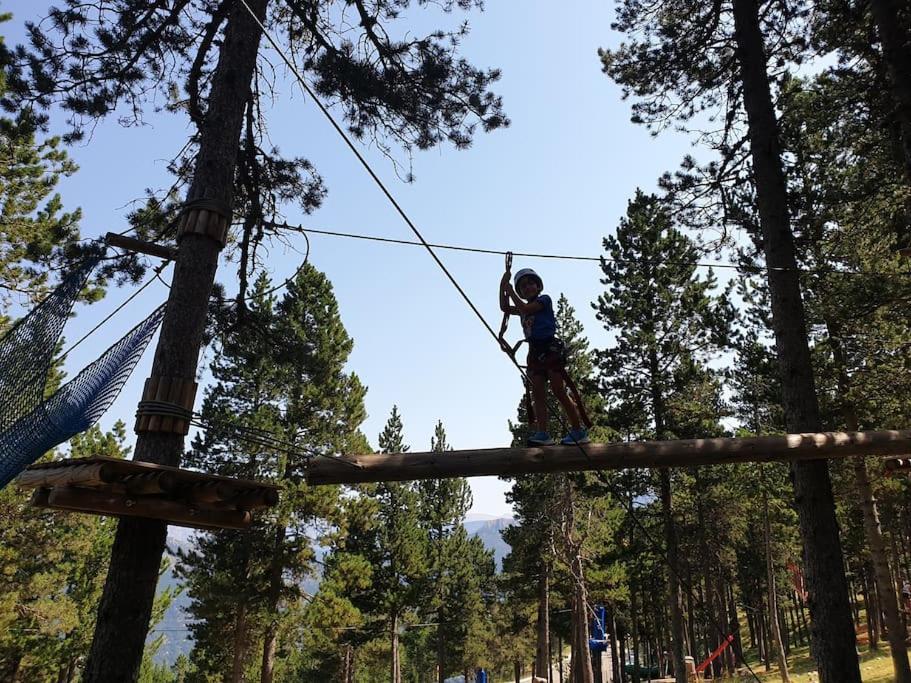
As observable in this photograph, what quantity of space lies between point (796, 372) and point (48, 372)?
314 inches

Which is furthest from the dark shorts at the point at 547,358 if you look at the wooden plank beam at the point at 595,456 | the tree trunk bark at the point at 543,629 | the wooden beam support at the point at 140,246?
the tree trunk bark at the point at 543,629

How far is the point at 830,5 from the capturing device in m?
8.87

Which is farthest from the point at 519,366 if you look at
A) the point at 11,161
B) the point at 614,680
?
the point at 614,680

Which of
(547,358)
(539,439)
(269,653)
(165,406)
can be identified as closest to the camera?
(165,406)

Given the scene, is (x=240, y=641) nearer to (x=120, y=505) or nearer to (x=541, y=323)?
(x=120, y=505)

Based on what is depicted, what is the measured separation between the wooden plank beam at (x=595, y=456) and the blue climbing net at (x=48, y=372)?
195 centimetres

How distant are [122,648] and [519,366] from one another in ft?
12.7

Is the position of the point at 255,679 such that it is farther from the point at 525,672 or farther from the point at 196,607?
the point at 525,672

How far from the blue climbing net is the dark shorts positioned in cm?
352

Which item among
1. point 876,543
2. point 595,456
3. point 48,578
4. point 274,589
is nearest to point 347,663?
point 274,589

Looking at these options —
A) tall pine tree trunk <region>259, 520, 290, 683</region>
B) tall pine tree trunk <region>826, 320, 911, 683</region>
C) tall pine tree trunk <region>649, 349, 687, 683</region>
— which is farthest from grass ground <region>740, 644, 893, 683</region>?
tall pine tree trunk <region>259, 520, 290, 683</region>

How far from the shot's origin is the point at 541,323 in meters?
5.91

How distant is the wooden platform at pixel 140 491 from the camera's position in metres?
3.69

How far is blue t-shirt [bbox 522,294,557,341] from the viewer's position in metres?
5.88
